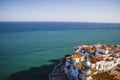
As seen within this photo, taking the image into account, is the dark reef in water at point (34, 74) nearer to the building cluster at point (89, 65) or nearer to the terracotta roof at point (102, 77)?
the building cluster at point (89, 65)

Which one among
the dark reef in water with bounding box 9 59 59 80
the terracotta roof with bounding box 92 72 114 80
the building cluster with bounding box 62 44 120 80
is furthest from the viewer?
the dark reef in water with bounding box 9 59 59 80

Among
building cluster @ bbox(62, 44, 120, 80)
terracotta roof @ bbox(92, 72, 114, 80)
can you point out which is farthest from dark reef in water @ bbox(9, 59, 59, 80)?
terracotta roof @ bbox(92, 72, 114, 80)

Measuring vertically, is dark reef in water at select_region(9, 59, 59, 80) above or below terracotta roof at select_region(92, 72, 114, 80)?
below

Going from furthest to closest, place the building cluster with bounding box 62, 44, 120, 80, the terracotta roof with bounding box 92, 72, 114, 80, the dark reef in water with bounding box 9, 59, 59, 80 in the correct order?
the dark reef in water with bounding box 9, 59, 59, 80 < the building cluster with bounding box 62, 44, 120, 80 < the terracotta roof with bounding box 92, 72, 114, 80

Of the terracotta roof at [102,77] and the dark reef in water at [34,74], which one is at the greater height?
the terracotta roof at [102,77]

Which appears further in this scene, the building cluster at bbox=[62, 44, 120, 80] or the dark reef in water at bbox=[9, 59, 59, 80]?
the dark reef in water at bbox=[9, 59, 59, 80]

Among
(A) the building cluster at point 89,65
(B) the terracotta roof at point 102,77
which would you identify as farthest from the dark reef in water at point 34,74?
(B) the terracotta roof at point 102,77

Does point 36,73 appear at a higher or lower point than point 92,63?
lower

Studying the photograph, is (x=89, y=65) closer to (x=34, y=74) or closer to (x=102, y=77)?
(x=102, y=77)

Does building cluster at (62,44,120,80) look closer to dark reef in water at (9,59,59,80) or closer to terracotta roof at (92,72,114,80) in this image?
terracotta roof at (92,72,114,80)

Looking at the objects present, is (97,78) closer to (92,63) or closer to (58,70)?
(92,63)

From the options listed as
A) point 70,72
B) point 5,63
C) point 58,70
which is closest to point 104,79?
point 70,72
